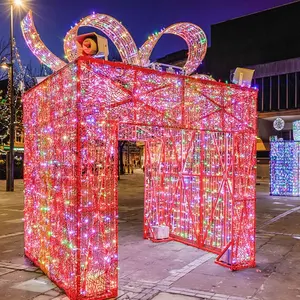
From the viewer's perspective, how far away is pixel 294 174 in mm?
20000

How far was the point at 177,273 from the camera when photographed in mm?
6848

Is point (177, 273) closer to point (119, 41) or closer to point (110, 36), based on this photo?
point (119, 41)

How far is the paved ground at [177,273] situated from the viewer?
19.2ft

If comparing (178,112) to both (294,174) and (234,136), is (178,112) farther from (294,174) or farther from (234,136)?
(294,174)

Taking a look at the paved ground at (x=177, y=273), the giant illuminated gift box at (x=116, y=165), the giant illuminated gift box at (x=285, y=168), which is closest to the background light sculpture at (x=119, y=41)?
the giant illuminated gift box at (x=116, y=165)

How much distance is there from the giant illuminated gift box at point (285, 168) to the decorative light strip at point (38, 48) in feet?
51.7

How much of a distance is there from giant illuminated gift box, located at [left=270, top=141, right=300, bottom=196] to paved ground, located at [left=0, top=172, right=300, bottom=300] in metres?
9.55

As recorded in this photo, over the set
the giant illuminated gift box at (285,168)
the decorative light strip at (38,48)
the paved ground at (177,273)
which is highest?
the decorative light strip at (38,48)

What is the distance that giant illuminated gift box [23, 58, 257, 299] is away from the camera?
5.57 metres

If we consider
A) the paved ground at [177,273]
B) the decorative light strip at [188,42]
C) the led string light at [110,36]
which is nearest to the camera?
the paved ground at [177,273]

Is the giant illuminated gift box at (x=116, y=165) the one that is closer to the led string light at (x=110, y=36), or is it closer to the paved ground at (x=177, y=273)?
the paved ground at (x=177, y=273)

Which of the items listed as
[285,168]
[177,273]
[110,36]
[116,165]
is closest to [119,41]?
[110,36]

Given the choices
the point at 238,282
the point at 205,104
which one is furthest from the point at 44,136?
the point at 238,282

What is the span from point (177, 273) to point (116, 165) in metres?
2.34
